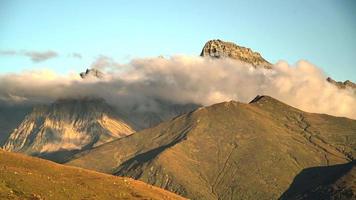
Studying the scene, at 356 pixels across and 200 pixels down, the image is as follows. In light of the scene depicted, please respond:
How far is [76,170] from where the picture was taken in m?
134

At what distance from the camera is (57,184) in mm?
105188

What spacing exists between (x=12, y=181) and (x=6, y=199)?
13237 mm

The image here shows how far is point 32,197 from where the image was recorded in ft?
296

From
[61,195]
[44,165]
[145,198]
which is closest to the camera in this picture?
[61,195]

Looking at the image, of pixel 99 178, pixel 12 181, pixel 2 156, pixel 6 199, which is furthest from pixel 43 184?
pixel 2 156

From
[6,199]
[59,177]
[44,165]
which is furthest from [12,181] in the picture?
[44,165]

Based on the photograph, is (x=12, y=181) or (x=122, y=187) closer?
(x=12, y=181)

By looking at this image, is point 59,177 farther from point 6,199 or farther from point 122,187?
point 6,199

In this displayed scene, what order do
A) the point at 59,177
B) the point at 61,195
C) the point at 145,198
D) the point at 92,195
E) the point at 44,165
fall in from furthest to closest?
the point at 44,165 → the point at 59,177 → the point at 145,198 → the point at 92,195 → the point at 61,195

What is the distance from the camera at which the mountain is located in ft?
310

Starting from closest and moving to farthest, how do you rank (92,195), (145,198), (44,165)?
(92,195), (145,198), (44,165)

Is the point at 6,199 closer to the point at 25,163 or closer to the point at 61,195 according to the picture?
the point at 61,195

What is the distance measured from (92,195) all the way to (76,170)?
32563 millimetres

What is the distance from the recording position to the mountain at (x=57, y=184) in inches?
3723
